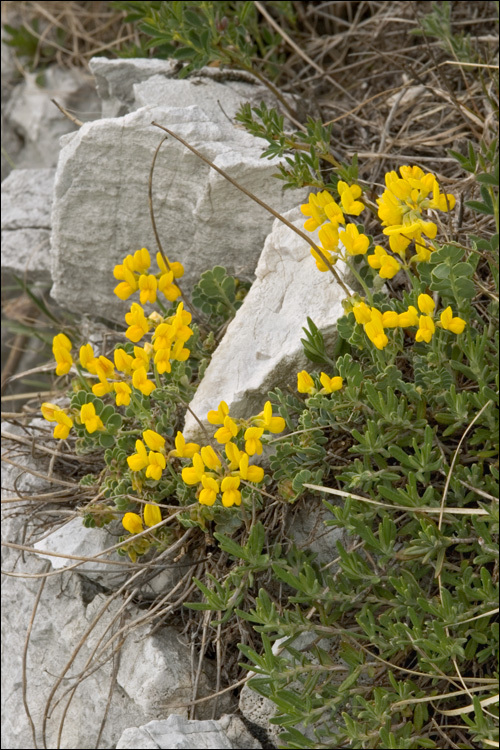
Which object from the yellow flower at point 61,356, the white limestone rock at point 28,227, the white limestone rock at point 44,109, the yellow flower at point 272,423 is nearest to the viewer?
the yellow flower at point 272,423

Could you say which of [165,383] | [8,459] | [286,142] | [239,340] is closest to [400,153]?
[286,142]

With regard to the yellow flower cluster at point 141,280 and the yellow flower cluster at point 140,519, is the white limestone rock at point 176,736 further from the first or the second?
the yellow flower cluster at point 141,280

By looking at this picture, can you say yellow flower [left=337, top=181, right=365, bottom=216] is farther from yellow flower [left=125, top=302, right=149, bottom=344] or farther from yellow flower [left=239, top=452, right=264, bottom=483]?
yellow flower [left=239, top=452, right=264, bottom=483]

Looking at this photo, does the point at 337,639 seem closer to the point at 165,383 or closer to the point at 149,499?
the point at 149,499

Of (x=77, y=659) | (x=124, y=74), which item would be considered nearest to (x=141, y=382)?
(x=77, y=659)

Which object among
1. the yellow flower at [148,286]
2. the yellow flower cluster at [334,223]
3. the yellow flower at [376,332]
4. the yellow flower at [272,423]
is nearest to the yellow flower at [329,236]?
the yellow flower cluster at [334,223]

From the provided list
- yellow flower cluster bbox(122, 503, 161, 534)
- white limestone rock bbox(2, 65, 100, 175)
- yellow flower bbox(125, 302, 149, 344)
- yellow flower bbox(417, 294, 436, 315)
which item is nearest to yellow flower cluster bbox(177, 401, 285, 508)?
yellow flower cluster bbox(122, 503, 161, 534)

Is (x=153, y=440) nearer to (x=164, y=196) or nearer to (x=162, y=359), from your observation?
(x=162, y=359)
